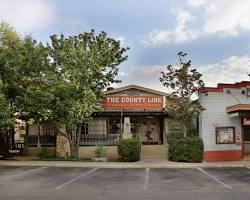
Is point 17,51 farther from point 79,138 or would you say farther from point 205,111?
point 205,111

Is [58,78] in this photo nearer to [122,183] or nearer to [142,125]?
[142,125]

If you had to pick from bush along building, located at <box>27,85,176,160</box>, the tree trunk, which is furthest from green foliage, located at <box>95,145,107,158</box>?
bush along building, located at <box>27,85,176,160</box>

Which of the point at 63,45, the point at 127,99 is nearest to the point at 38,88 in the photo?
the point at 63,45

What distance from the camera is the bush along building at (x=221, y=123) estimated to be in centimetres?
2842

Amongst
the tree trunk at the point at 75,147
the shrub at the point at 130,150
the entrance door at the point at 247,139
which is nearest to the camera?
the shrub at the point at 130,150

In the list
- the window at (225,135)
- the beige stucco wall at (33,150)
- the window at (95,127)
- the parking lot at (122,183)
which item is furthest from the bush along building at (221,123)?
the beige stucco wall at (33,150)

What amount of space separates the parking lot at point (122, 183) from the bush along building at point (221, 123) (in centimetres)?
502

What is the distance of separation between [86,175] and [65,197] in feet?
20.2

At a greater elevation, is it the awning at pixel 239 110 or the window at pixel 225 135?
the awning at pixel 239 110

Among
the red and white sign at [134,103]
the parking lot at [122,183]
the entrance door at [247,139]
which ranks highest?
the red and white sign at [134,103]

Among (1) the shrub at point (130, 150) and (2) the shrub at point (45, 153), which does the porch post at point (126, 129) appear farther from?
(2) the shrub at point (45, 153)

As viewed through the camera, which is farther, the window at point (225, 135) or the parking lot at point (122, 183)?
the window at point (225, 135)

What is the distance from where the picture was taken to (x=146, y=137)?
36625 mm

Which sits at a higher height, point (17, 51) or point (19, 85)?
point (17, 51)
